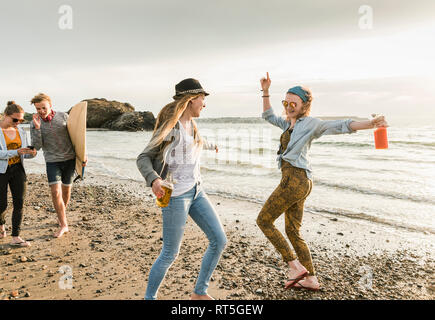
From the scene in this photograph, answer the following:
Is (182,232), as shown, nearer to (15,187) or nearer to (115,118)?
(15,187)

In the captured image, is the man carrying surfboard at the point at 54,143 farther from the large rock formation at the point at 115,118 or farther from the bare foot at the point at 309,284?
the large rock formation at the point at 115,118

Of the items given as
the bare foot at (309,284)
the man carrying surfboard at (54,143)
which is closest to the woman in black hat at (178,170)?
the bare foot at (309,284)

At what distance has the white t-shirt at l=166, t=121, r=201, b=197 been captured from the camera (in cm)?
312

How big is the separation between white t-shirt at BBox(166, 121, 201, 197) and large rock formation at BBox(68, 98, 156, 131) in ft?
170

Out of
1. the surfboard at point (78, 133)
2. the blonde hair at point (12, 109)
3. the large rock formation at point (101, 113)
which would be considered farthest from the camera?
the large rock formation at point (101, 113)

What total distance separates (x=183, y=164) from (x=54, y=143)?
143 inches

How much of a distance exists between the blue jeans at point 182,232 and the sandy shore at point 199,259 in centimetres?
88

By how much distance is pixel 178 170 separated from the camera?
10.4 feet

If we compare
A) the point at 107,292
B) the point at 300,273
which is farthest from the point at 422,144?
the point at 107,292

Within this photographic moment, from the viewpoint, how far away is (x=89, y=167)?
600 inches

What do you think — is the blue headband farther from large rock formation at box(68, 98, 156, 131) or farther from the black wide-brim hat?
large rock formation at box(68, 98, 156, 131)

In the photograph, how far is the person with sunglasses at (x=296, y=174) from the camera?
3650mm
